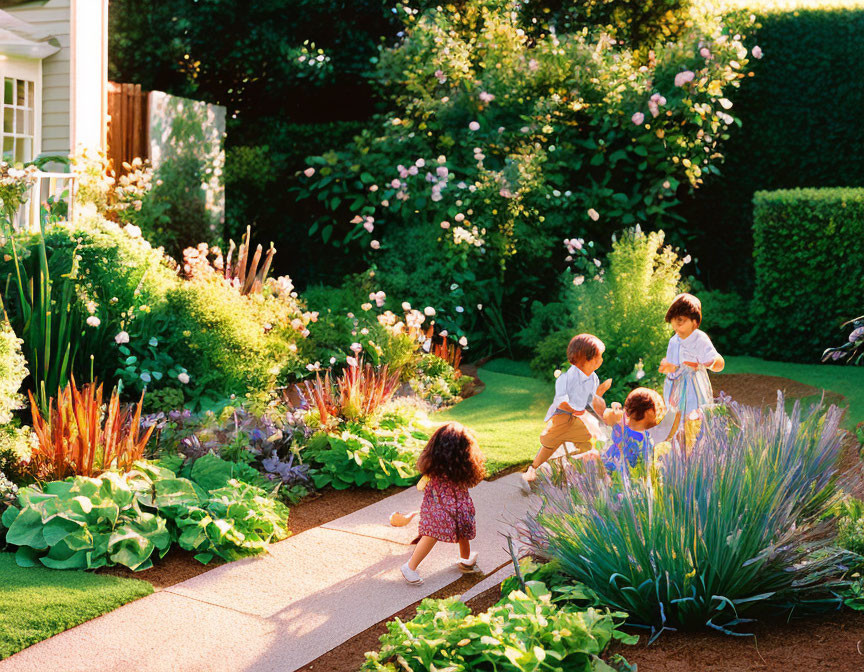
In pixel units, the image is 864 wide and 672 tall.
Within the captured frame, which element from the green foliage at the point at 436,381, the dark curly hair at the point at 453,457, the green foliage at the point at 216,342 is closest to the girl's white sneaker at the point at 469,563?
the dark curly hair at the point at 453,457

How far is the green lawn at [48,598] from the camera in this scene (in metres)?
3.53

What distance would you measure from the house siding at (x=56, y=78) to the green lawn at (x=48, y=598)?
6.22 m

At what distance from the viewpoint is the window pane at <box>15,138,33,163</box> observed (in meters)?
9.40

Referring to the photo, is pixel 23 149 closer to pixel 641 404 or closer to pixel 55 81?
pixel 55 81

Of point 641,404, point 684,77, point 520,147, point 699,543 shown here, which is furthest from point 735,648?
point 684,77

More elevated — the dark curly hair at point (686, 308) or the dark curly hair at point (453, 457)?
the dark curly hair at point (686, 308)

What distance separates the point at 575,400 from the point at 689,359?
83 centimetres

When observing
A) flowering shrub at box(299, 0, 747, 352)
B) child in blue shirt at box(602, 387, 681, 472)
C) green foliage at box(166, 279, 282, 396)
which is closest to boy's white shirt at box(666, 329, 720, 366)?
child in blue shirt at box(602, 387, 681, 472)

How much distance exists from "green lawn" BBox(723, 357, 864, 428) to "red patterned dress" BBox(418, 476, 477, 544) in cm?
478

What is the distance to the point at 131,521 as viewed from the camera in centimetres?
447

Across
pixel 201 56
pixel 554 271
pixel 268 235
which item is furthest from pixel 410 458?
pixel 201 56

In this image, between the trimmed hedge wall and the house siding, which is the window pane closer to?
the house siding

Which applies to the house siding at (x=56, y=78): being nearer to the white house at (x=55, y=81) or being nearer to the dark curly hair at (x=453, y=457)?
the white house at (x=55, y=81)

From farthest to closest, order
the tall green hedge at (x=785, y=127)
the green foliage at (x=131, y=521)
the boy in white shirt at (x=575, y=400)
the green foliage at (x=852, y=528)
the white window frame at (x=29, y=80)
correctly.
A: the tall green hedge at (x=785, y=127)
the white window frame at (x=29, y=80)
the boy in white shirt at (x=575, y=400)
the green foliage at (x=131, y=521)
the green foliage at (x=852, y=528)
